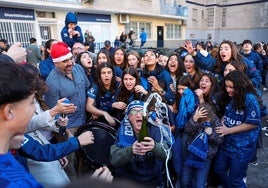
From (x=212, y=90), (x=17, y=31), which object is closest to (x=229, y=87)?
(x=212, y=90)

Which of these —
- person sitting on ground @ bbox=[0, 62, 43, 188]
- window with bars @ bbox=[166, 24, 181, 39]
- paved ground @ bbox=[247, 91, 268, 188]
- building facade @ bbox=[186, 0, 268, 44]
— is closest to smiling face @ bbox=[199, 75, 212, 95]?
paved ground @ bbox=[247, 91, 268, 188]

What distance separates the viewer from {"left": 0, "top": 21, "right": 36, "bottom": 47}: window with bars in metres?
12.7

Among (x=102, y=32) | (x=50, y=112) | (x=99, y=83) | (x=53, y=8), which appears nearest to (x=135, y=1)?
(x=102, y=32)

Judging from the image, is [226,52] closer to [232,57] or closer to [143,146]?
[232,57]

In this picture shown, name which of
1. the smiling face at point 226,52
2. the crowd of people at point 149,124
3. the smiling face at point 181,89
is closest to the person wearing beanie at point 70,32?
the crowd of people at point 149,124

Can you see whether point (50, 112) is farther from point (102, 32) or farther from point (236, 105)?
point (102, 32)

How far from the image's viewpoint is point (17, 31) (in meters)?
13.4

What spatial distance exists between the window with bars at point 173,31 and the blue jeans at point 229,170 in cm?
2481

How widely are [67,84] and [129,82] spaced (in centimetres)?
79

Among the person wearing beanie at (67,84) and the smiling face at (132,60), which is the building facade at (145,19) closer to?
the smiling face at (132,60)

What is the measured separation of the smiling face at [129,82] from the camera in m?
3.22

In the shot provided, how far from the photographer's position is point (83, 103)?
320 cm

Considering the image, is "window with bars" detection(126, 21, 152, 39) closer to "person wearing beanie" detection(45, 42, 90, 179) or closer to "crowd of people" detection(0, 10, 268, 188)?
"crowd of people" detection(0, 10, 268, 188)

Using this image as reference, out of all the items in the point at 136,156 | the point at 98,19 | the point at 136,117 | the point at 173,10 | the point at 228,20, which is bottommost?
the point at 136,156
